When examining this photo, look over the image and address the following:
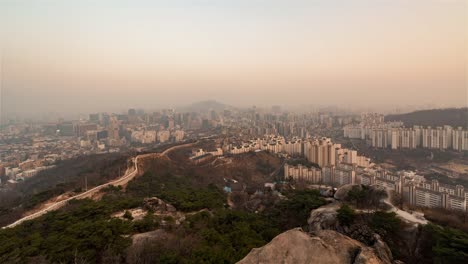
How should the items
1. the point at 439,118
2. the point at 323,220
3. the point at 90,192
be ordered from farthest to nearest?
1. the point at 439,118
2. the point at 90,192
3. the point at 323,220

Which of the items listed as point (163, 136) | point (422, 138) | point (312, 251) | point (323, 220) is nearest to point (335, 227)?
point (323, 220)

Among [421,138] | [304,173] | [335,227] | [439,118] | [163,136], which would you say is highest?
[439,118]

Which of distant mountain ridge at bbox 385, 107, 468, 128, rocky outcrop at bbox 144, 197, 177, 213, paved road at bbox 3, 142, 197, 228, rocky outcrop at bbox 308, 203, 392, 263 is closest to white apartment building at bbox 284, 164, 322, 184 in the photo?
paved road at bbox 3, 142, 197, 228

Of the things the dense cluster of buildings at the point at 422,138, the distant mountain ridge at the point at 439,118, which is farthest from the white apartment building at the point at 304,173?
the distant mountain ridge at the point at 439,118

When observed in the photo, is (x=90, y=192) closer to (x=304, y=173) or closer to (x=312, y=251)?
(x=312, y=251)

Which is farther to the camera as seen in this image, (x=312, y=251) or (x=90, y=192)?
(x=90, y=192)

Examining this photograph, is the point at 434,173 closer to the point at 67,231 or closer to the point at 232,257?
the point at 232,257

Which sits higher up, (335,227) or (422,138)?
(335,227)

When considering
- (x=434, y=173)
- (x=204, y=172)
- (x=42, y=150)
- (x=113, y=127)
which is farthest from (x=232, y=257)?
(x=113, y=127)
